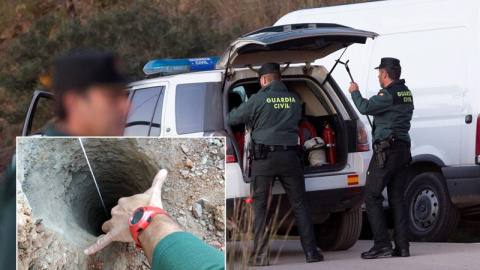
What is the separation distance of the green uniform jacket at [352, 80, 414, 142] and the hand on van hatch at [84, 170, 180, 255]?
21.3 ft

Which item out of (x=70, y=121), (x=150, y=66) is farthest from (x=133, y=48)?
(x=70, y=121)

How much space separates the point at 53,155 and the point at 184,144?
1.14 feet

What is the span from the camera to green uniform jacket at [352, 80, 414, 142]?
28.8ft

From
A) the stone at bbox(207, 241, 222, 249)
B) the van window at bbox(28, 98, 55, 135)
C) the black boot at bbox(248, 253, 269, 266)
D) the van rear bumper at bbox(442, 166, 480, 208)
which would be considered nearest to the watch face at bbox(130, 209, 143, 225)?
the stone at bbox(207, 241, 222, 249)

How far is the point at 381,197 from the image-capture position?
8.93 m

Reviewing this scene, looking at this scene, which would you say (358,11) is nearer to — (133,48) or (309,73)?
(309,73)

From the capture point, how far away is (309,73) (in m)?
8.86

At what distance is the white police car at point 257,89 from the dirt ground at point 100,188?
546 centimetres

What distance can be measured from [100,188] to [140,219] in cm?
13

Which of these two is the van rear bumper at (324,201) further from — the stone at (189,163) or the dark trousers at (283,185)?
the stone at (189,163)

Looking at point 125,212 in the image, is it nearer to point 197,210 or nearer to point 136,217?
point 136,217

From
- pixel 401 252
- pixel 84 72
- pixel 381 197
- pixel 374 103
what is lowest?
pixel 401 252

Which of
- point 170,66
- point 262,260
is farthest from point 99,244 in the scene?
point 170,66

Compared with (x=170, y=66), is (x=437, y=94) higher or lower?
lower
